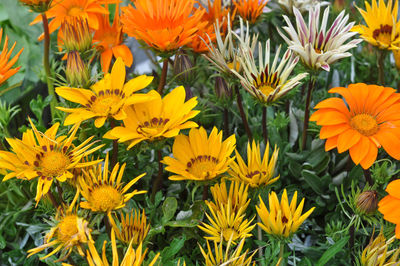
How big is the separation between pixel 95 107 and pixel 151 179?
1.11ft

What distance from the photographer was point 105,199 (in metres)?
0.73

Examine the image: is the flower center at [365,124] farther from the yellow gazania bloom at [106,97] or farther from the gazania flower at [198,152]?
the yellow gazania bloom at [106,97]

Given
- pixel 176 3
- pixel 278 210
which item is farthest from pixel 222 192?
pixel 176 3

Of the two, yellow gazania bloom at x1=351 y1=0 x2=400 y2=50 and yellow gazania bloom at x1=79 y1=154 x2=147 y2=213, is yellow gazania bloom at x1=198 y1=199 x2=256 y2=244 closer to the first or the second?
yellow gazania bloom at x1=79 y1=154 x2=147 y2=213

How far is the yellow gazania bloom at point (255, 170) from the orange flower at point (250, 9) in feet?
1.21

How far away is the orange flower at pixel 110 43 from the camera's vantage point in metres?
1.02

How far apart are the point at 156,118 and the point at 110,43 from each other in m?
0.28

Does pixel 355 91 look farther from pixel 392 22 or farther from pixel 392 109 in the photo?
pixel 392 22

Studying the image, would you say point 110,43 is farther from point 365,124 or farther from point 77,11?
point 365,124

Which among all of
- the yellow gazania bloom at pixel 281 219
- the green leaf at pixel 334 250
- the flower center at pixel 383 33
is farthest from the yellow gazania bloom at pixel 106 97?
the flower center at pixel 383 33

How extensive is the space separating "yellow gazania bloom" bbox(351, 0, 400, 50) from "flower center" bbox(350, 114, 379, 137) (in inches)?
7.3

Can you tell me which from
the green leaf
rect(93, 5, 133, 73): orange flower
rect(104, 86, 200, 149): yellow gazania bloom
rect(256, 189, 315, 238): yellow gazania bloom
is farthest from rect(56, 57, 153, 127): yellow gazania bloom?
the green leaf

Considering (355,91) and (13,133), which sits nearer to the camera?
(355,91)

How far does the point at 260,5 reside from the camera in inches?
42.8
